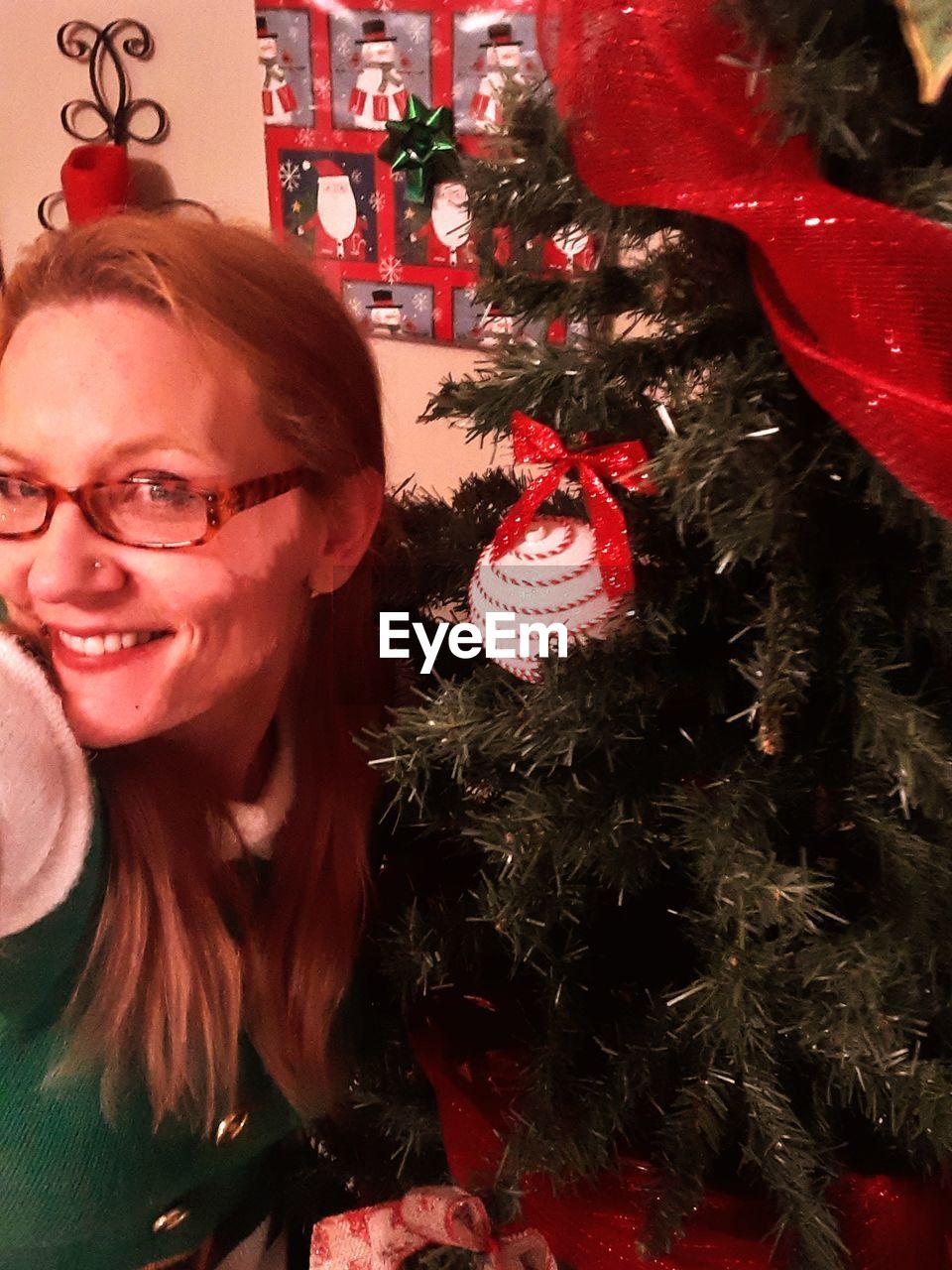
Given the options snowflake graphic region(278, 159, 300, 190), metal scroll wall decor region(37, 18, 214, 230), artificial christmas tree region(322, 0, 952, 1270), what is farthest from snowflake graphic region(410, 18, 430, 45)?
artificial christmas tree region(322, 0, 952, 1270)

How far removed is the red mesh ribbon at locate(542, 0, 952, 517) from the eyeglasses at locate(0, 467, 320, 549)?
28cm

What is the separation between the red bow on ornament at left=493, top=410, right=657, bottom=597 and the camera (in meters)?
0.48

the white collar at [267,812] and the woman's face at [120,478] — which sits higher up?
the woman's face at [120,478]

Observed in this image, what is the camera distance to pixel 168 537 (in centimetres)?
57

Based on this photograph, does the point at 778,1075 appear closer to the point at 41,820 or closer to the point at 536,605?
the point at 536,605

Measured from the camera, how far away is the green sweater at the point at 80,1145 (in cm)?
56

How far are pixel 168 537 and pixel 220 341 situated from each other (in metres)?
0.12

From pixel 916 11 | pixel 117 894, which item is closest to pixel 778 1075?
pixel 117 894

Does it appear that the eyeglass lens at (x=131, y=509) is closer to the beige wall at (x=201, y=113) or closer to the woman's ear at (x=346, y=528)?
the woman's ear at (x=346, y=528)

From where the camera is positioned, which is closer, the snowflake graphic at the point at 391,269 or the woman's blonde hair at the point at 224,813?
the woman's blonde hair at the point at 224,813

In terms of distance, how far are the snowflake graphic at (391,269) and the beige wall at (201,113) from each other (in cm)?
8

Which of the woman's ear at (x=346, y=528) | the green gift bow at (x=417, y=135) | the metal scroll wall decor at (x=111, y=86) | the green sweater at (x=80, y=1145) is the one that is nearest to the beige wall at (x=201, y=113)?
the metal scroll wall decor at (x=111, y=86)

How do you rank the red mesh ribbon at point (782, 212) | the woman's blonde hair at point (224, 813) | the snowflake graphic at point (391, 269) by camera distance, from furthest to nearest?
the snowflake graphic at point (391, 269) → the woman's blonde hair at point (224, 813) → the red mesh ribbon at point (782, 212)

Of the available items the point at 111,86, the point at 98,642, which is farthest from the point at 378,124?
the point at 98,642
